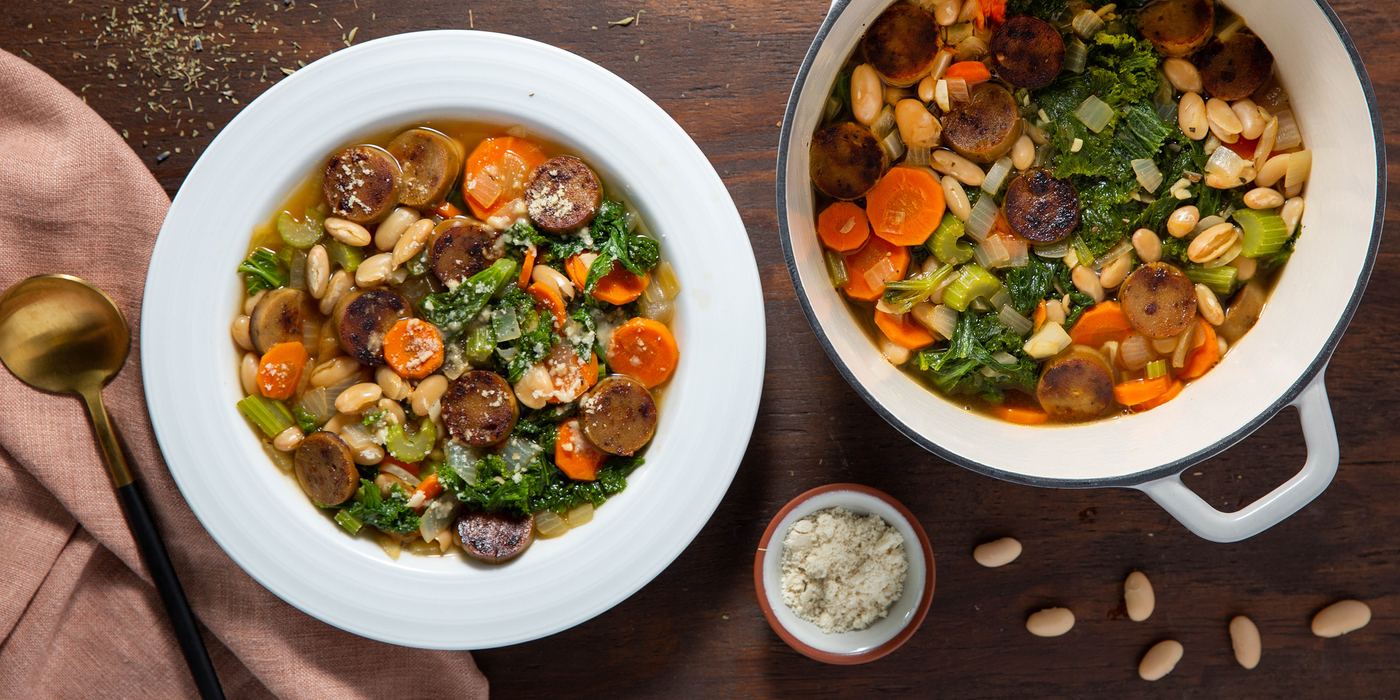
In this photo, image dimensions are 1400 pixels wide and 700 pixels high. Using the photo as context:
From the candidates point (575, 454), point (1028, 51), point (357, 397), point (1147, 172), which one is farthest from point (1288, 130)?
point (357, 397)

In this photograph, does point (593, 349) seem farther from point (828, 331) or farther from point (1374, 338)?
point (1374, 338)

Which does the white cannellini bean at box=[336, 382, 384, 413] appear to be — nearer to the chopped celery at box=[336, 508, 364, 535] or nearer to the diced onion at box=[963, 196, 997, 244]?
the chopped celery at box=[336, 508, 364, 535]

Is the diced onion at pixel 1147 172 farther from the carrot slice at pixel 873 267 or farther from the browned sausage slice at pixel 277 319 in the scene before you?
the browned sausage slice at pixel 277 319

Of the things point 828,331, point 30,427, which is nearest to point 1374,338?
point 828,331

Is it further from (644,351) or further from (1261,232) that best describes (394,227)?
(1261,232)

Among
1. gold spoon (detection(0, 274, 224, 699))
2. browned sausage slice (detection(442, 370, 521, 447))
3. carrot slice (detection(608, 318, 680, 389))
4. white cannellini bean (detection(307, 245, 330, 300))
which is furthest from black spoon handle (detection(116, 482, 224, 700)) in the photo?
carrot slice (detection(608, 318, 680, 389))

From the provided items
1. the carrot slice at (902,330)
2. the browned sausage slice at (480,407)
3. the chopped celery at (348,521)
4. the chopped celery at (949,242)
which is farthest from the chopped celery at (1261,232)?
the chopped celery at (348,521)
